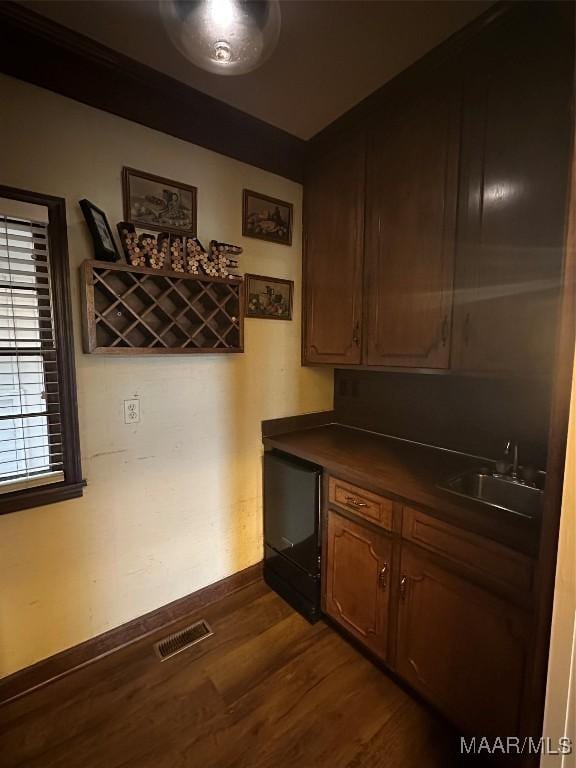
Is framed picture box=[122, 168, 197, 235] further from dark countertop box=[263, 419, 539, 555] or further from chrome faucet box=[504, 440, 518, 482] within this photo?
chrome faucet box=[504, 440, 518, 482]

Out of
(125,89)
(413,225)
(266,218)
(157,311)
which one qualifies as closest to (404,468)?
(413,225)

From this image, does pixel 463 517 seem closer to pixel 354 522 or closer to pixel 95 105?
pixel 354 522

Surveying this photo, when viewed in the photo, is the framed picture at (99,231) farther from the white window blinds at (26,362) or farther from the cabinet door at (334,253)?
the cabinet door at (334,253)

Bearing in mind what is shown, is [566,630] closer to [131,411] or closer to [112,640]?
[131,411]

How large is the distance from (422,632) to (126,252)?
1.98 m

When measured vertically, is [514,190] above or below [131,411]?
Result: above

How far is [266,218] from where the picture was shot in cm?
200

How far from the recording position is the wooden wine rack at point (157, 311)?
4.71 feet

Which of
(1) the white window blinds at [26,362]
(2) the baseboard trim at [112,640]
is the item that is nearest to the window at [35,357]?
(1) the white window blinds at [26,362]

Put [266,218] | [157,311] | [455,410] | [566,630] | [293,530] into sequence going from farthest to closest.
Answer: [266,218] < [293,530] < [455,410] < [157,311] < [566,630]

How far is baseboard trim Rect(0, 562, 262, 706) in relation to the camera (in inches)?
56.9

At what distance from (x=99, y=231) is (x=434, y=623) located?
2.03 meters

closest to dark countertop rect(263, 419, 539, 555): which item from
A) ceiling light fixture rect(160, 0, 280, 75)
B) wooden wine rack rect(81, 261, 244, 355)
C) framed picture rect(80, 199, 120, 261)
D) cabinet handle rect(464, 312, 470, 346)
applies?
cabinet handle rect(464, 312, 470, 346)

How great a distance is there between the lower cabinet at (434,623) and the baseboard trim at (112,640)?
0.72 metres
